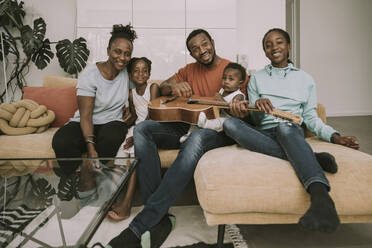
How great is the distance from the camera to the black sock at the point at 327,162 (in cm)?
104

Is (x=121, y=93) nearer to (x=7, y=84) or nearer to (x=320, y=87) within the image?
(x=7, y=84)

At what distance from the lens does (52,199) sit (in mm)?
1022

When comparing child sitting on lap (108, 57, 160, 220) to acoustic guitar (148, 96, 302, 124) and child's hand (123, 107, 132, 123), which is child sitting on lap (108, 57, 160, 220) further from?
acoustic guitar (148, 96, 302, 124)

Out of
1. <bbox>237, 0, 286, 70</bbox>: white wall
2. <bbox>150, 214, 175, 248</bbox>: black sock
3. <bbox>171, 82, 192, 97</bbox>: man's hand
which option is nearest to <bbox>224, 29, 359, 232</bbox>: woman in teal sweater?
<bbox>171, 82, 192, 97</bbox>: man's hand

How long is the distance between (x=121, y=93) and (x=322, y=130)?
4.03 feet

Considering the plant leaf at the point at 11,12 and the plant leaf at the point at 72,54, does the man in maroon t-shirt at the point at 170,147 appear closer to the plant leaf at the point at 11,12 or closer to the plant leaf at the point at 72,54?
the plant leaf at the point at 72,54

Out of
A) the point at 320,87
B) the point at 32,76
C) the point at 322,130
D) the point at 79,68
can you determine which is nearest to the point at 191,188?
the point at 322,130

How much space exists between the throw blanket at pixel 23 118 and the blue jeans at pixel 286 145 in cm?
126

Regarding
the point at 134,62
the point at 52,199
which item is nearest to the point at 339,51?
the point at 134,62

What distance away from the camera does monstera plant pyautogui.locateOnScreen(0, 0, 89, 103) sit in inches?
115

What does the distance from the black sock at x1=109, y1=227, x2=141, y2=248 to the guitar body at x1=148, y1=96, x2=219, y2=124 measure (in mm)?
659

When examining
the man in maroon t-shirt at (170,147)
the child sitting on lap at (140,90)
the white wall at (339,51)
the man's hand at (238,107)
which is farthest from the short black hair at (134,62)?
the white wall at (339,51)

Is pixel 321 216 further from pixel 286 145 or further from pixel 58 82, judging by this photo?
pixel 58 82

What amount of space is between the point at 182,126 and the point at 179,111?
0.12 meters
